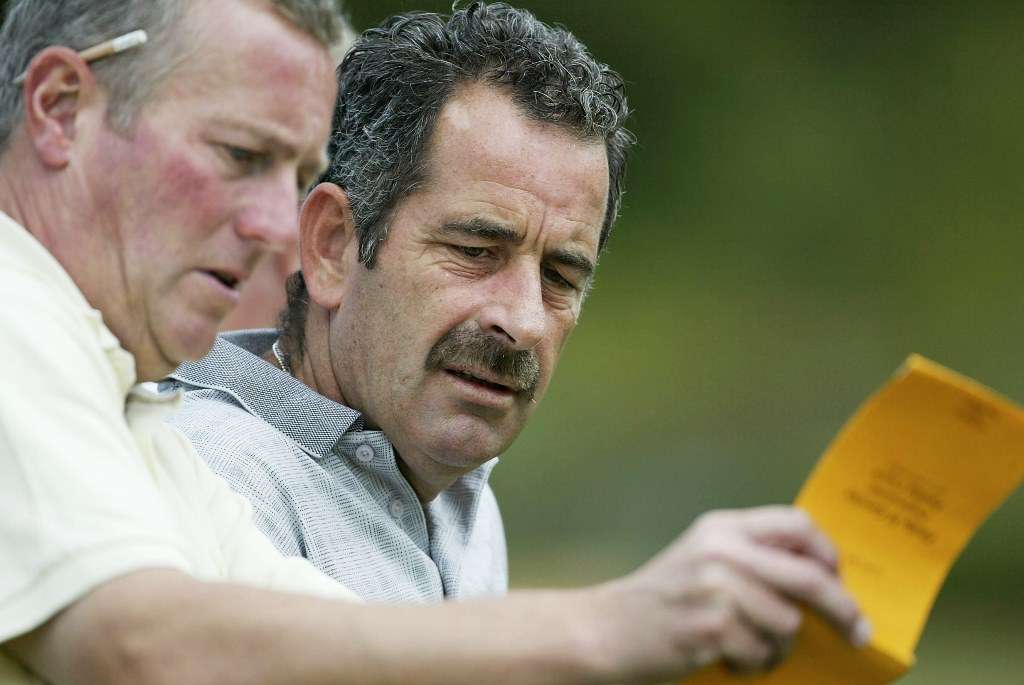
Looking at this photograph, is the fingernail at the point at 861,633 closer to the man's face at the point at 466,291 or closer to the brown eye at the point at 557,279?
the man's face at the point at 466,291

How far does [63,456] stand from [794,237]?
13.1 meters

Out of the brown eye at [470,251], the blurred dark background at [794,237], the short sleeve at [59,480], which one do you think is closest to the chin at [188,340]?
the short sleeve at [59,480]

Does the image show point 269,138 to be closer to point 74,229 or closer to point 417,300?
point 74,229

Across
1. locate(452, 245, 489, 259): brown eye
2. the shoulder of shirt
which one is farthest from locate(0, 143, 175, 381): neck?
locate(452, 245, 489, 259): brown eye

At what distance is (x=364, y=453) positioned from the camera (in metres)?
2.45

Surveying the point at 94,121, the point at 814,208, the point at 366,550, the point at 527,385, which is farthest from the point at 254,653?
the point at 814,208

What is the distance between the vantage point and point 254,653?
Result: 3.92 ft

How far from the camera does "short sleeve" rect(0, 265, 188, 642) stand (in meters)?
1.21

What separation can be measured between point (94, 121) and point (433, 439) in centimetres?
107

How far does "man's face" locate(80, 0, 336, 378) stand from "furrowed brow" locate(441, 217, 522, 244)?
3.08 feet

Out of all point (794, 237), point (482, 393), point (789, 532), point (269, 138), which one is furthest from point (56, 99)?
point (794, 237)

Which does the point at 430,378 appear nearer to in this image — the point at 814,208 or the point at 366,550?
the point at 366,550

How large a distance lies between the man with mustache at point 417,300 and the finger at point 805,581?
3.65ft

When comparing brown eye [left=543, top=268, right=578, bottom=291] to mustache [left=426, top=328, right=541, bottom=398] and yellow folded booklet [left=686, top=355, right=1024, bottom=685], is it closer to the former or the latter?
mustache [left=426, top=328, right=541, bottom=398]
